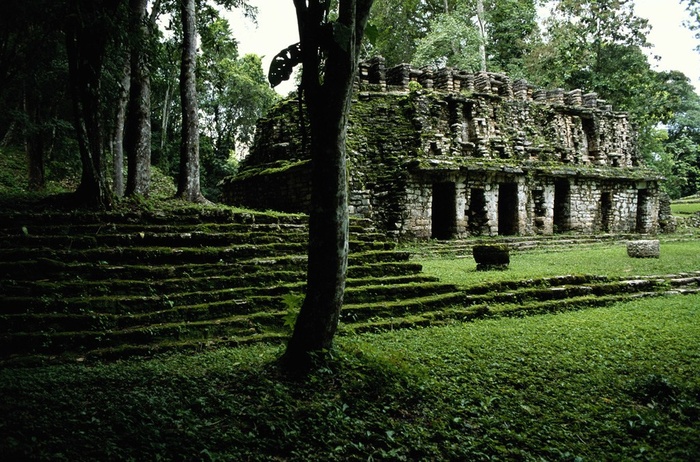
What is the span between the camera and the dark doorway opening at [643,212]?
22.7 metres

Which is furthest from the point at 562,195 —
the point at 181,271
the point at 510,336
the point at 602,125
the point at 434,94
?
the point at 181,271

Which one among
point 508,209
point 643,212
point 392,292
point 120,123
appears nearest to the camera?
point 392,292

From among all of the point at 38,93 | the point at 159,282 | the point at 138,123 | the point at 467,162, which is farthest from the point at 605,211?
the point at 38,93

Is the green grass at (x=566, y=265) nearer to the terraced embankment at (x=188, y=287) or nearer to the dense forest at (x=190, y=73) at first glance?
the terraced embankment at (x=188, y=287)

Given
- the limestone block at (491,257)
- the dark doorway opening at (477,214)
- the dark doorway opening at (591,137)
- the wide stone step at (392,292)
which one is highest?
the dark doorway opening at (591,137)

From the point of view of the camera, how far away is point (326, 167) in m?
4.75

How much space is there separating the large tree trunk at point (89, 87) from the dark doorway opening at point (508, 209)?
14.7 m

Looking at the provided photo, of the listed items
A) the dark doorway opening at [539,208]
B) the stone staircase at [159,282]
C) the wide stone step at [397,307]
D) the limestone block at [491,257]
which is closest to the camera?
the stone staircase at [159,282]

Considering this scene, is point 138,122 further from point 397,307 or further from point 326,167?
point 326,167

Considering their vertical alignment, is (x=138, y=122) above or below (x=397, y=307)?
above

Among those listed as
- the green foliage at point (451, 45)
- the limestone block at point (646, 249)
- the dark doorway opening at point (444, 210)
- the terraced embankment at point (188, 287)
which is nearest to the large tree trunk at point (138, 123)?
the terraced embankment at point (188, 287)

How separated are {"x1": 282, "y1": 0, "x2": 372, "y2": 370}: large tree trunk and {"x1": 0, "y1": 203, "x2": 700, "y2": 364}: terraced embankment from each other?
0.74 metres

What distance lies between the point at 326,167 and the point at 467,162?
13.0 metres

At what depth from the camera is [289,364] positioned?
16.2ft
